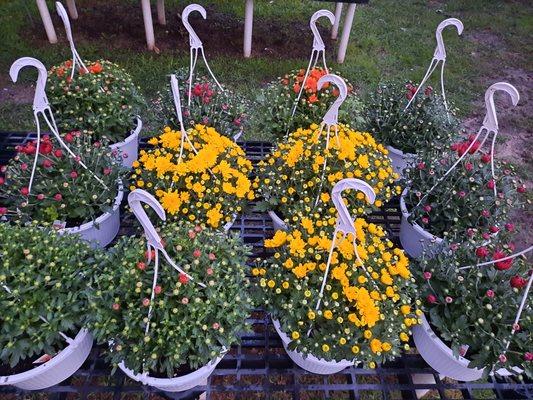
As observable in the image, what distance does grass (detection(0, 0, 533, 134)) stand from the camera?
4461 mm

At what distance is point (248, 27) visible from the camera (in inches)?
176

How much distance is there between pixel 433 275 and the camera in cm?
169

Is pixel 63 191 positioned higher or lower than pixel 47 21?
higher

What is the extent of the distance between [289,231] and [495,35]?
5.60 meters

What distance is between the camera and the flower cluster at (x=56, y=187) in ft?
6.10

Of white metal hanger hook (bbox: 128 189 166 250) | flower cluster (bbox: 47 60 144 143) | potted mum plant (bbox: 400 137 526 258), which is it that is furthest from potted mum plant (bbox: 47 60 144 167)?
potted mum plant (bbox: 400 137 526 258)

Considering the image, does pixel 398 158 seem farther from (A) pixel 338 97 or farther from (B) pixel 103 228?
(B) pixel 103 228

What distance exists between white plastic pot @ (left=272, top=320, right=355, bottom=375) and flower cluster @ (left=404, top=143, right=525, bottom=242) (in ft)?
2.64

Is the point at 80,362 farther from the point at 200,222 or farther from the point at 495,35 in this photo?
the point at 495,35

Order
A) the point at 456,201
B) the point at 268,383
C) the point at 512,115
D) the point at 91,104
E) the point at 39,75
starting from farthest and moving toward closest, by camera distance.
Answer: the point at 512,115
the point at 91,104
the point at 456,201
the point at 39,75
the point at 268,383

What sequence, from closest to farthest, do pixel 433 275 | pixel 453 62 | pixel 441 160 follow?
pixel 433 275 < pixel 441 160 < pixel 453 62

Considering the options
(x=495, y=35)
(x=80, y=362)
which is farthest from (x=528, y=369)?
(x=495, y=35)

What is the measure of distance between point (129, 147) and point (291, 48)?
3.20 m

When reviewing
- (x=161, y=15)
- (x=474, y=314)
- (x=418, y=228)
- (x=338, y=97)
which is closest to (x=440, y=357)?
(x=474, y=314)
